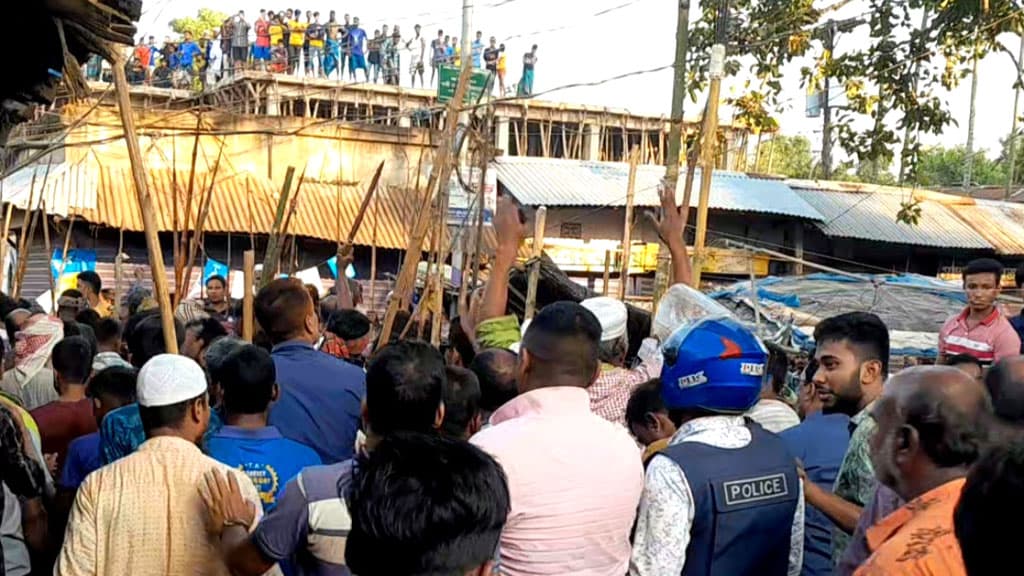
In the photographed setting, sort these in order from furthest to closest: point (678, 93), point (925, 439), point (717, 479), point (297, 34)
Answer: point (297, 34) → point (678, 93) → point (717, 479) → point (925, 439)

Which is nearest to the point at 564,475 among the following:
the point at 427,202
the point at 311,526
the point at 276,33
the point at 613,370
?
the point at 311,526

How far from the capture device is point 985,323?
6332mm

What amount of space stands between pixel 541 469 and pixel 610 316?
80.3 inches

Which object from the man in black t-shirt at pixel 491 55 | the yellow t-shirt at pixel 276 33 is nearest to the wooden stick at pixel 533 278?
the man in black t-shirt at pixel 491 55

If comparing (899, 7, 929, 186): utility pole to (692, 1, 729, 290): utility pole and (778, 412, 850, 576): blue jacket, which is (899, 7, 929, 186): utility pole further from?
(778, 412, 850, 576): blue jacket

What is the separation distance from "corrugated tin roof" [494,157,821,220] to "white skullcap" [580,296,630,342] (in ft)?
48.8

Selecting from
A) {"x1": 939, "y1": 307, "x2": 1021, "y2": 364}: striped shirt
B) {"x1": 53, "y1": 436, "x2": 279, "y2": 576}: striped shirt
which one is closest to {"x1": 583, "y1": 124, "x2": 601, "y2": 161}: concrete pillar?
{"x1": 939, "y1": 307, "x2": 1021, "y2": 364}: striped shirt

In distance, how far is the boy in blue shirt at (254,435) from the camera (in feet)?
10.3

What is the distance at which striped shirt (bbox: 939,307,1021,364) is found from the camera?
6.21 m

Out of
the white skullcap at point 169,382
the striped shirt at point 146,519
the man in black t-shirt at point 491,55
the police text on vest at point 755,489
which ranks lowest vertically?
the striped shirt at point 146,519

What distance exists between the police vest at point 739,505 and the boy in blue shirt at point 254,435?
4.00 feet

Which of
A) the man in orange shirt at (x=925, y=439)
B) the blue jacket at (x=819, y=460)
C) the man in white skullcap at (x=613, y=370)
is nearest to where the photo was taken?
the man in orange shirt at (x=925, y=439)

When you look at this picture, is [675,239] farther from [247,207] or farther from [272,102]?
[272,102]

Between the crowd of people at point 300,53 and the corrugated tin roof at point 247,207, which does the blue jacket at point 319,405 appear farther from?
the crowd of people at point 300,53
